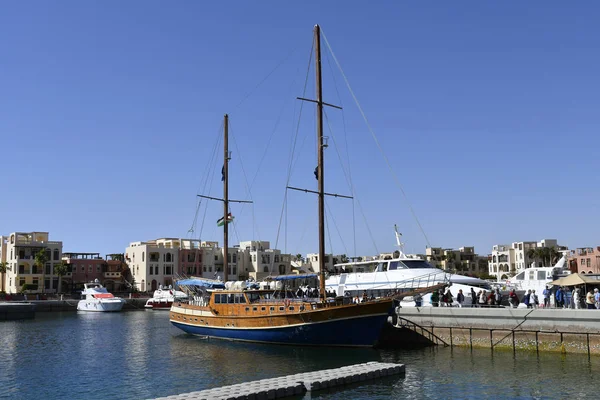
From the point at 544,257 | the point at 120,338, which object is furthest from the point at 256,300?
the point at 544,257

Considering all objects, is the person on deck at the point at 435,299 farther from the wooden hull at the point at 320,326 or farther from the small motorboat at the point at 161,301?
the small motorboat at the point at 161,301

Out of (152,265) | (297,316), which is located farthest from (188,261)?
(297,316)

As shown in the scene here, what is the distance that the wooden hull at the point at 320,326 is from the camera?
33.5 m

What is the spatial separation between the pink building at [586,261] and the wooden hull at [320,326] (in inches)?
2701

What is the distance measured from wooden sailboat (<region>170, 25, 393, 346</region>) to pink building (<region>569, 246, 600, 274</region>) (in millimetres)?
68049

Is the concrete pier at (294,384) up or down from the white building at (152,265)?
down

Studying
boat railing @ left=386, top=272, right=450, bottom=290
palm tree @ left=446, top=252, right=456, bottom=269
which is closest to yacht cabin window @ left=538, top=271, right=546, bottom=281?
boat railing @ left=386, top=272, right=450, bottom=290

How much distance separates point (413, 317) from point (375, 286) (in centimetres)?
672

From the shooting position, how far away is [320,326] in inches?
1356

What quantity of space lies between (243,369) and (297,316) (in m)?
6.80

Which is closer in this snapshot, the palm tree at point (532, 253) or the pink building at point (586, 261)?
the pink building at point (586, 261)

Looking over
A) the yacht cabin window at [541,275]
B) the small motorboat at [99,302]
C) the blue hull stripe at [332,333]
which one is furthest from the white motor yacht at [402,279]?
the small motorboat at [99,302]

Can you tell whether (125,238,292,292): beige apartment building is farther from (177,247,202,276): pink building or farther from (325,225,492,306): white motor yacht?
(325,225,492,306): white motor yacht

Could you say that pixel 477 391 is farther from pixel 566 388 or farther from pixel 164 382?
pixel 164 382
